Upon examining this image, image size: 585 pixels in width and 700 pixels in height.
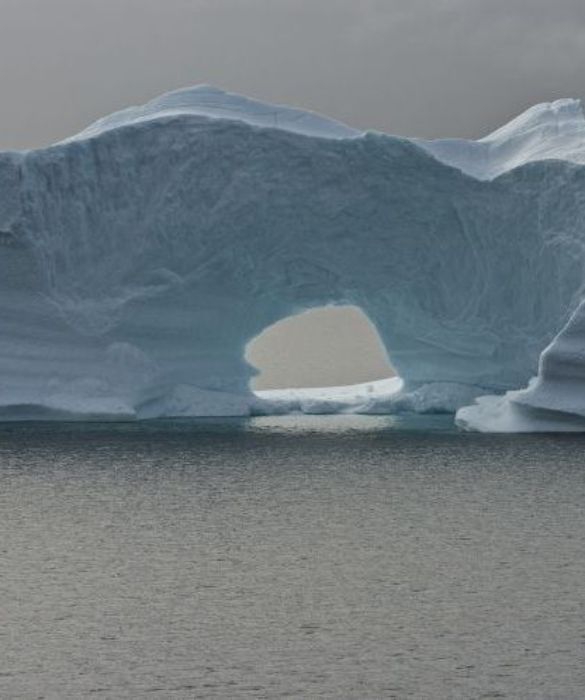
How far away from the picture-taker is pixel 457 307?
2458 centimetres

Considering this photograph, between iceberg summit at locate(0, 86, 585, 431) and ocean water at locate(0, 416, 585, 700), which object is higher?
iceberg summit at locate(0, 86, 585, 431)

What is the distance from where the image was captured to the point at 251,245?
78.0ft

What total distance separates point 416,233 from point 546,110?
2.97 meters

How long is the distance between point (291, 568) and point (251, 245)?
10.6m

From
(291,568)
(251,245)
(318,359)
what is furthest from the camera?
(318,359)

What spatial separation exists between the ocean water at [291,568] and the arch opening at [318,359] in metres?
6.07

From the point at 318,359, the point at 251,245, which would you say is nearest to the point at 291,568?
the point at 251,245

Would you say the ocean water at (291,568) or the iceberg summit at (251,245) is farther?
the iceberg summit at (251,245)

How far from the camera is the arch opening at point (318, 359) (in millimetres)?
42969

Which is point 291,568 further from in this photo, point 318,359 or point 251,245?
point 318,359

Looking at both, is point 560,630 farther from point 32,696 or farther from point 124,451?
point 124,451

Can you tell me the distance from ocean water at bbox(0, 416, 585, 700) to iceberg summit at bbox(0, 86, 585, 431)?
1.72 metres

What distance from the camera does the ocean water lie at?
10578 millimetres

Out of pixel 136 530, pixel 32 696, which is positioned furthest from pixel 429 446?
pixel 32 696
